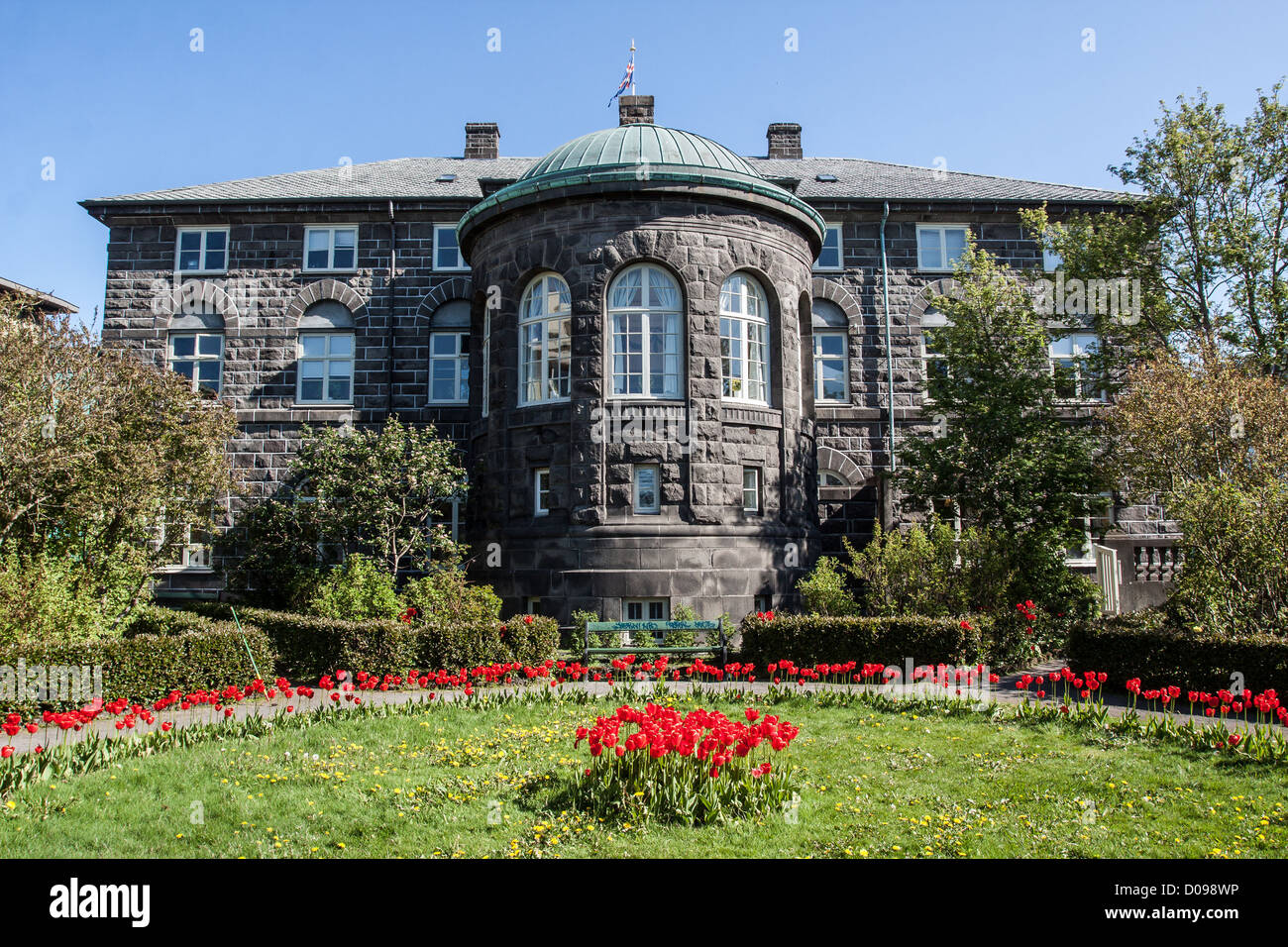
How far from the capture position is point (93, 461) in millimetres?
14148

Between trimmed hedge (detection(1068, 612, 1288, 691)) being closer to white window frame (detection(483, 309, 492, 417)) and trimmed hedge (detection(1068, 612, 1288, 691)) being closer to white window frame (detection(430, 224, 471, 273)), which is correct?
white window frame (detection(483, 309, 492, 417))

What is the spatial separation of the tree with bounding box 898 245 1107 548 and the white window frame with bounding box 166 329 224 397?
1785 centimetres

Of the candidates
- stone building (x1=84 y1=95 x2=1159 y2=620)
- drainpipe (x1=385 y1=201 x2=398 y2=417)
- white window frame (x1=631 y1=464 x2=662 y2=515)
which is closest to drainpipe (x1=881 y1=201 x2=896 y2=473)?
stone building (x1=84 y1=95 x2=1159 y2=620)

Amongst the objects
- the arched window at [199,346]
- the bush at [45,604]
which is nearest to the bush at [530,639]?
the bush at [45,604]

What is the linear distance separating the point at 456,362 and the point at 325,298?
4.06 meters

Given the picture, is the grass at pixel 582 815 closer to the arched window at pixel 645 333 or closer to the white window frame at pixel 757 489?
the white window frame at pixel 757 489

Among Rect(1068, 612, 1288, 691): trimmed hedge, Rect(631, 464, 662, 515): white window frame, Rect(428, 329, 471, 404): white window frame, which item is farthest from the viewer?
Rect(428, 329, 471, 404): white window frame

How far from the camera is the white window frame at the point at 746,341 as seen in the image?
19266mm

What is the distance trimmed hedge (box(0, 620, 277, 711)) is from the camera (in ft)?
35.6

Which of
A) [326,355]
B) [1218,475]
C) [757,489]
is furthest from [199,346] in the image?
[1218,475]

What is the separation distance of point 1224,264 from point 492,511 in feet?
55.2

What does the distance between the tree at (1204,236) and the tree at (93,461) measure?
19.0 metres

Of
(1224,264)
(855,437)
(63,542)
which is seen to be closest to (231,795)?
(63,542)
